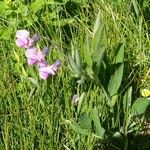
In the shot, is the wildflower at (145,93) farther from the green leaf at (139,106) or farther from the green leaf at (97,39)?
the green leaf at (97,39)

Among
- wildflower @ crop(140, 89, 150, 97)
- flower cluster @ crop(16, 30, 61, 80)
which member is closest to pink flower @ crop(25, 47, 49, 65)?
flower cluster @ crop(16, 30, 61, 80)

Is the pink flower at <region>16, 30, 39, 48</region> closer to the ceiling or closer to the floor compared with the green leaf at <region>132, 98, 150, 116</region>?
closer to the ceiling

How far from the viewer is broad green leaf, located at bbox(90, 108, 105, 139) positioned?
5.86ft

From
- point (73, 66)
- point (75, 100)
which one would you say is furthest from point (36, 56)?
point (75, 100)

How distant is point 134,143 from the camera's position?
77.2 inches

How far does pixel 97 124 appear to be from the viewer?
182cm

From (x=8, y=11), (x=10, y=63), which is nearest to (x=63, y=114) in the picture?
(x=10, y=63)

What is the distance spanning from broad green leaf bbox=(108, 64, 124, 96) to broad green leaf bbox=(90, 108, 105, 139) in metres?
0.16

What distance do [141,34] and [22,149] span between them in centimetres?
97

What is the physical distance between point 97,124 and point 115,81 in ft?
0.65

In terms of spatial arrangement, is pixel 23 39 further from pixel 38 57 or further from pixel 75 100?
pixel 75 100

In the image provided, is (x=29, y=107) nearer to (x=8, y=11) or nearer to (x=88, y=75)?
(x=88, y=75)

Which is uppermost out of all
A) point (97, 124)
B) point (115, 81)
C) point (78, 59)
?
point (78, 59)

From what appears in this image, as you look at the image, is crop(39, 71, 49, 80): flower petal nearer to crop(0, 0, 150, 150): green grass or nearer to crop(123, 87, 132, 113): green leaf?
crop(0, 0, 150, 150): green grass
